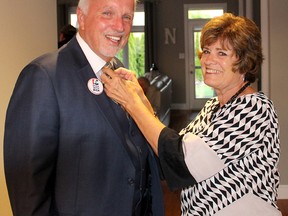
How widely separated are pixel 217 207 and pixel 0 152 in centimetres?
99

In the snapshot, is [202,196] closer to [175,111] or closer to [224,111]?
[224,111]

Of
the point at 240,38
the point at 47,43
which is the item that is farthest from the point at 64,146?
the point at 47,43

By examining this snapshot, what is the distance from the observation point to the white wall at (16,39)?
190 cm

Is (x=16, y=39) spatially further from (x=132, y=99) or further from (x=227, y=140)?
(x=227, y=140)

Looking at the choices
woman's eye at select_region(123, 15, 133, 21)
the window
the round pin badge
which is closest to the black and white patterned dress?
the round pin badge

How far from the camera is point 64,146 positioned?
1.41 meters

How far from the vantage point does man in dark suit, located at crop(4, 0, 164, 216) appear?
4.46ft

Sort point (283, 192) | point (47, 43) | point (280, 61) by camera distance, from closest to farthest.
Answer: point (47, 43) < point (280, 61) < point (283, 192)

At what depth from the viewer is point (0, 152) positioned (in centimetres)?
195


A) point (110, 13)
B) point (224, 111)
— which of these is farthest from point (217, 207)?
point (110, 13)

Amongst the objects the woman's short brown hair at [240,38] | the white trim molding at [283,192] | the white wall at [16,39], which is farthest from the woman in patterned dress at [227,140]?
the white trim molding at [283,192]

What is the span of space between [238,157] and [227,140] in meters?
0.08

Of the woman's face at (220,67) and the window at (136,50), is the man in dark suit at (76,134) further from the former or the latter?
the window at (136,50)

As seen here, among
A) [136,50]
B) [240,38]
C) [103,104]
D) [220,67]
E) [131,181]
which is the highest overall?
[136,50]
